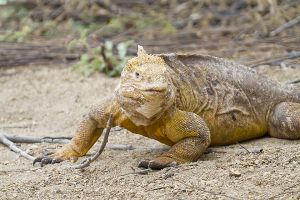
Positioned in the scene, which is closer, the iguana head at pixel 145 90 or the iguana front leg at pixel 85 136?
the iguana head at pixel 145 90

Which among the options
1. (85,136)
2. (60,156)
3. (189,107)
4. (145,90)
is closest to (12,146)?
(60,156)

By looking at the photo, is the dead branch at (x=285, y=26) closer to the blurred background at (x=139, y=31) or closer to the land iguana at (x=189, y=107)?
the blurred background at (x=139, y=31)

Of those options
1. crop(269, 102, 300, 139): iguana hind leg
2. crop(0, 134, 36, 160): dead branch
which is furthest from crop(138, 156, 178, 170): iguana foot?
crop(269, 102, 300, 139): iguana hind leg

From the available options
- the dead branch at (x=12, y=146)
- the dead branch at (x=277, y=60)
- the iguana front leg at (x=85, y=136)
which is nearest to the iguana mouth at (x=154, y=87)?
the iguana front leg at (x=85, y=136)

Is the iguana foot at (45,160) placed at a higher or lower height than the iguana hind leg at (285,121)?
lower

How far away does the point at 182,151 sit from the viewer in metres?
5.46

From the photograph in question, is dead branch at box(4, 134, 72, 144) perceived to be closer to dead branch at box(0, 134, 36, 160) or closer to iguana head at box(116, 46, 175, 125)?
dead branch at box(0, 134, 36, 160)

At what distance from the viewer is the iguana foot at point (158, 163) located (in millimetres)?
5301

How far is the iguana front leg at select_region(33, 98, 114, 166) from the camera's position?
5.75 m

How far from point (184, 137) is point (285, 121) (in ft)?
4.15

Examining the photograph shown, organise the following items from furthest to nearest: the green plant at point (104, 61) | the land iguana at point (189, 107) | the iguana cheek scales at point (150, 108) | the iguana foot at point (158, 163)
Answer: the green plant at point (104, 61)
the iguana foot at point (158, 163)
the land iguana at point (189, 107)
the iguana cheek scales at point (150, 108)

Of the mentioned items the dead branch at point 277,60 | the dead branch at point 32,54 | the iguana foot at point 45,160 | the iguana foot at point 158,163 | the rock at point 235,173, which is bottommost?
the iguana foot at point 45,160

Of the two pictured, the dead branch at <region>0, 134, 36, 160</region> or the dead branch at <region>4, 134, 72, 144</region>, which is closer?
the dead branch at <region>0, 134, 36, 160</region>

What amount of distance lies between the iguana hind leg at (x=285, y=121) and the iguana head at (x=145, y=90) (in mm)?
1519
